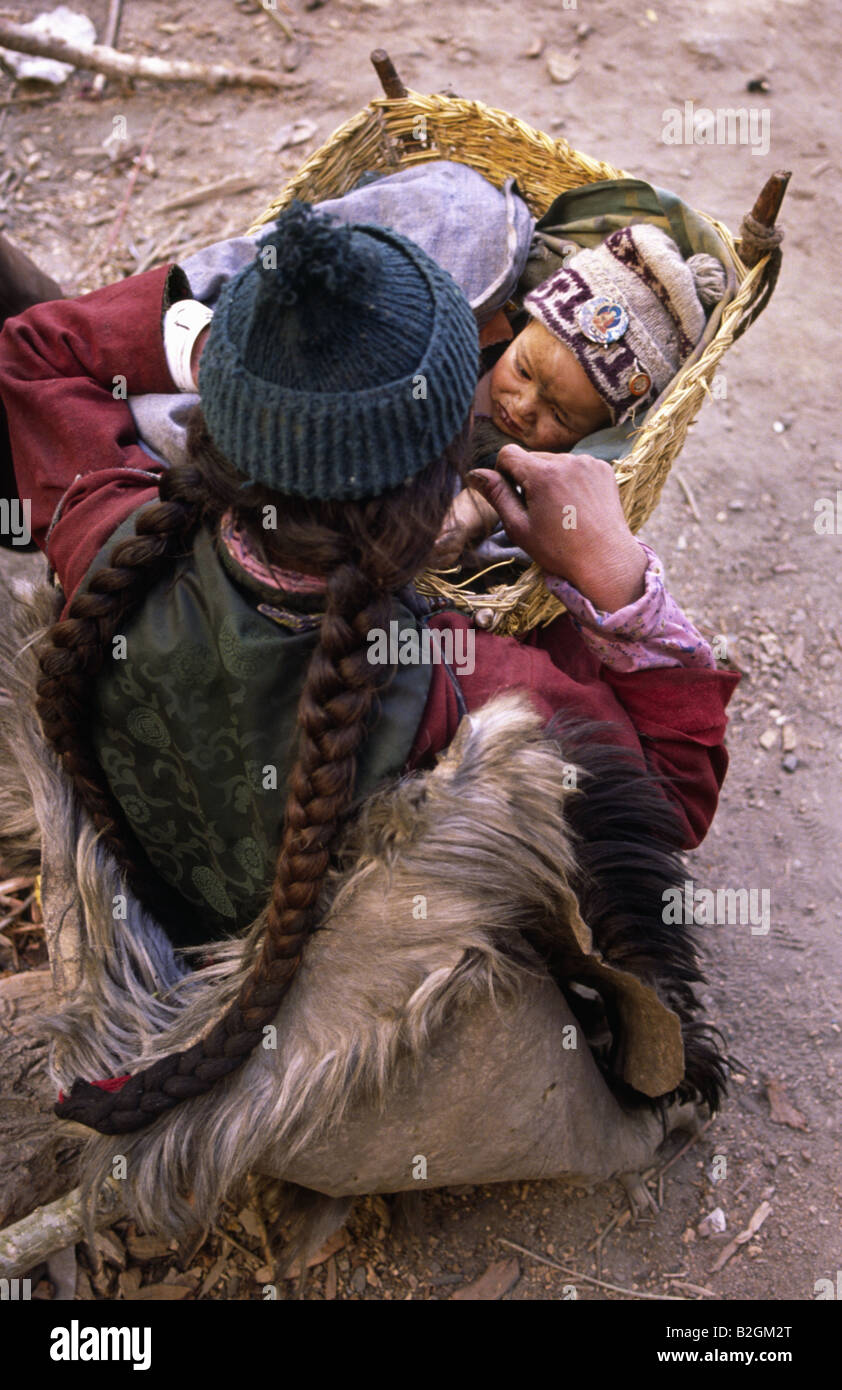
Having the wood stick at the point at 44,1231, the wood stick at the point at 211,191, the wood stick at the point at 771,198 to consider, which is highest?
the wood stick at the point at 771,198

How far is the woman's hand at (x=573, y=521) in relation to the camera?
2.04 m

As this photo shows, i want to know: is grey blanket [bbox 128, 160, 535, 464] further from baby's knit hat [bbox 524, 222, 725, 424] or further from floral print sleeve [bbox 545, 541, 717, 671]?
floral print sleeve [bbox 545, 541, 717, 671]

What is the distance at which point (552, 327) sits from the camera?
2635 millimetres

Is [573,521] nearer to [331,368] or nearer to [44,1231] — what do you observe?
[331,368]

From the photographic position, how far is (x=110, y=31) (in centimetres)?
514

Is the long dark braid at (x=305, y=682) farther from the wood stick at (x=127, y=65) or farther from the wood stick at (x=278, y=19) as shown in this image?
the wood stick at (x=278, y=19)

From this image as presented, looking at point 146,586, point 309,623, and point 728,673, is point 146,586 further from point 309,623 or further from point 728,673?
point 728,673

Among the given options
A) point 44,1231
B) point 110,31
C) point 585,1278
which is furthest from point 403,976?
point 110,31

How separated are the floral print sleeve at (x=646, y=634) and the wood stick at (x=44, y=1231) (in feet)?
4.74

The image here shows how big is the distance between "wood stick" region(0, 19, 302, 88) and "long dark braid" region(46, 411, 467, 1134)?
14.4ft

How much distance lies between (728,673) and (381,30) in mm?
4686

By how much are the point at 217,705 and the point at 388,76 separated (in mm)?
2384

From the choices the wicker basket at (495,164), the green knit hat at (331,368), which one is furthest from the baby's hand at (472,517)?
the green knit hat at (331,368)

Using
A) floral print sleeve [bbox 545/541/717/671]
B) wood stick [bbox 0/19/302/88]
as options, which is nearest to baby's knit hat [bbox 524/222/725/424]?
floral print sleeve [bbox 545/541/717/671]
